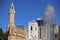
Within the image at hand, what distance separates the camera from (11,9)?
18500 millimetres

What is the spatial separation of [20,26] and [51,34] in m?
4.40

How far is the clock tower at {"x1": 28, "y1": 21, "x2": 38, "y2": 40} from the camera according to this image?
17.3 meters

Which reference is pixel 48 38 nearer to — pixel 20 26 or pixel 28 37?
pixel 28 37

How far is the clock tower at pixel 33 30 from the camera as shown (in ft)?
56.7

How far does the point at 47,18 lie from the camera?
577 inches

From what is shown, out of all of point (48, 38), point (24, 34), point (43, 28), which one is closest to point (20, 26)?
point (24, 34)

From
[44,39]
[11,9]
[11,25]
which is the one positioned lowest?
[44,39]

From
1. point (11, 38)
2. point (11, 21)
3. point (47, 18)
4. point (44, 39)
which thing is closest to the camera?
point (47, 18)

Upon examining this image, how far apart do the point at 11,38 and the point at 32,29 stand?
218 cm

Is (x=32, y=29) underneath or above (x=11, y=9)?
underneath

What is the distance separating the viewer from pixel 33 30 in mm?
17547

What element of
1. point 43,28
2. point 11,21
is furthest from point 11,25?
point 43,28

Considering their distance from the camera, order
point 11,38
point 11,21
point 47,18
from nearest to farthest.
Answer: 1. point 47,18
2. point 11,38
3. point 11,21

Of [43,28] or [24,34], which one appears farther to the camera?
[24,34]
